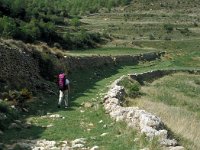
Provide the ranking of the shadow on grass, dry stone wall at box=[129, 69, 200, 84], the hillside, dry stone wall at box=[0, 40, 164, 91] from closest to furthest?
the hillside
the shadow on grass
dry stone wall at box=[0, 40, 164, 91]
dry stone wall at box=[129, 69, 200, 84]

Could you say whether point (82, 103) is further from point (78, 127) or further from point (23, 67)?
point (78, 127)

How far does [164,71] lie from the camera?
183 feet

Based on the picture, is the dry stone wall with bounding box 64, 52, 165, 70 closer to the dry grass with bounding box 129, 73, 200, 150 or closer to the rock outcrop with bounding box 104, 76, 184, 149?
the dry grass with bounding box 129, 73, 200, 150

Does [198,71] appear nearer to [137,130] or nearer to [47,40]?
[47,40]

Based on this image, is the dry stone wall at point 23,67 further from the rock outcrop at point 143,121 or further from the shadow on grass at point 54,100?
the rock outcrop at point 143,121

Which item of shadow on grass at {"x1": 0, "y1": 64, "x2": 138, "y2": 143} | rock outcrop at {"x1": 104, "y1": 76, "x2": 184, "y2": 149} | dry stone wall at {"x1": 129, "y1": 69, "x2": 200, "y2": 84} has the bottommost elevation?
dry stone wall at {"x1": 129, "y1": 69, "x2": 200, "y2": 84}

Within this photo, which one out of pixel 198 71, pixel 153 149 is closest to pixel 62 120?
pixel 153 149

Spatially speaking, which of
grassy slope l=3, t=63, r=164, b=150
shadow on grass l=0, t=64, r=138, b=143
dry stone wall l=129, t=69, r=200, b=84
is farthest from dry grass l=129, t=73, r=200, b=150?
shadow on grass l=0, t=64, r=138, b=143

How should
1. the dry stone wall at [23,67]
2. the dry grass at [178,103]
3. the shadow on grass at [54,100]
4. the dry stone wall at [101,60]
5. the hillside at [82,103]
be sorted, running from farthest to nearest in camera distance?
the dry stone wall at [101,60] → the dry stone wall at [23,67] → the dry grass at [178,103] → the shadow on grass at [54,100] → the hillside at [82,103]

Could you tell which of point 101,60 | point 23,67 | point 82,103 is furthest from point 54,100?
point 101,60

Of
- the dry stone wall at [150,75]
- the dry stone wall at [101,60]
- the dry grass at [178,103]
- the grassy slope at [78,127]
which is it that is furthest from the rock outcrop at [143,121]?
the dry stone wall at [150,75]

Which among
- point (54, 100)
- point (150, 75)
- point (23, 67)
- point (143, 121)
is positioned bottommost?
point (150, 75)

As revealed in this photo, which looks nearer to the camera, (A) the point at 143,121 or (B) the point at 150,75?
(A) the point at 143,121

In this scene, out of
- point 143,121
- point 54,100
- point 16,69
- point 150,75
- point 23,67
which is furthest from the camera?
point 150,75
